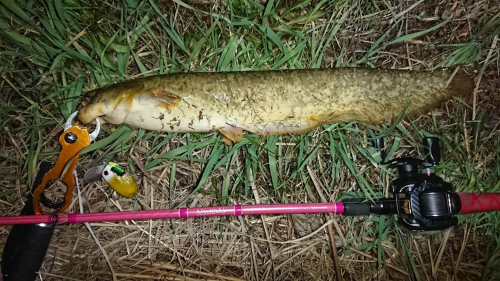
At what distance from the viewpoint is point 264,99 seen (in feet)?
7.03

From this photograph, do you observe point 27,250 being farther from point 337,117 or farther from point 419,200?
point 419,200

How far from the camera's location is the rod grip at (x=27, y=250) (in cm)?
217

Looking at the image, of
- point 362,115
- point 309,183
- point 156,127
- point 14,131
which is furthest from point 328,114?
point 14,131

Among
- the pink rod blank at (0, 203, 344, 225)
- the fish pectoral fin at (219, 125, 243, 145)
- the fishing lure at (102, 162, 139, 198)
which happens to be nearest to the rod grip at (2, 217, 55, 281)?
the pink rod blank at (0, 203, 344, 225)

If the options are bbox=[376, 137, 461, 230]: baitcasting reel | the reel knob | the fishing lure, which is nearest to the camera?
bbox=[376, 137, 461, 230]: baitcasting reel

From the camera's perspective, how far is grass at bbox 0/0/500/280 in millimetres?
2352

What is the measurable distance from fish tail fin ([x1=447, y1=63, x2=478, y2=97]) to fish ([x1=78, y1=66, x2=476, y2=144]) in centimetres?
2

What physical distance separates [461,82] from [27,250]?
3.13 metres

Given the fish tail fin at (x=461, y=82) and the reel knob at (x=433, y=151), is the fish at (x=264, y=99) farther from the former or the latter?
the reel knob at (x=433, y=151)

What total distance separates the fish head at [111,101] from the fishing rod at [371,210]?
62 cm

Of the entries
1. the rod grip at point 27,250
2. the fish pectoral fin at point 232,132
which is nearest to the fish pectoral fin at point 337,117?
the fish pectoral fin at point 232,132

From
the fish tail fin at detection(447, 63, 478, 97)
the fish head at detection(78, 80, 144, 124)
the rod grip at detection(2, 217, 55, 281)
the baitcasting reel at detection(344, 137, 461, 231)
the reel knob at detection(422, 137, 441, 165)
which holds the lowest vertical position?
the rod grip at detection(2, 217, 55, 281)

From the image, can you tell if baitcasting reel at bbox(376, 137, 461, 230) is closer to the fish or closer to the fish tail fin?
the fish

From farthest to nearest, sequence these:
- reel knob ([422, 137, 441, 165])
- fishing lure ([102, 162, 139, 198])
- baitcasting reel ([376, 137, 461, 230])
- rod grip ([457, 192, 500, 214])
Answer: fishing lure ([102, 162, 139, 198])
reel knob ([422, 137, 441, 165])
rod grip ([457, 192, 500, 214])
baitcasting reel ([376, 137, 461, 230])
